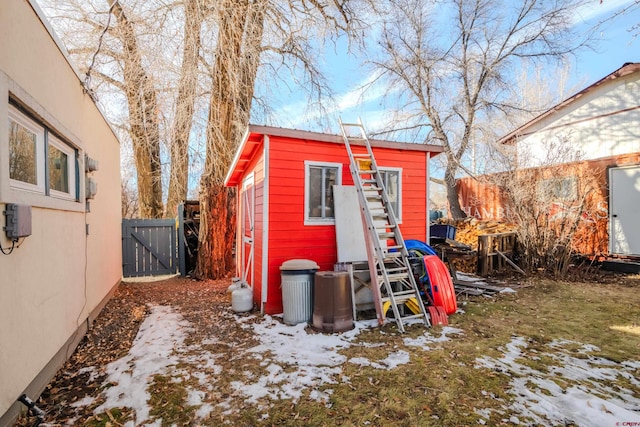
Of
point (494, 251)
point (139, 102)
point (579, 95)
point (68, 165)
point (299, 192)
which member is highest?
point (579, 95)

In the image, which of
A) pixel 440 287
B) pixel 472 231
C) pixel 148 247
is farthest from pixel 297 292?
pixel 472 231

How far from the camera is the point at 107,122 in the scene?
6.00m

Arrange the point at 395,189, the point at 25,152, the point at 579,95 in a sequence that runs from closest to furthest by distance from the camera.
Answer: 1. the point at 25,152
2. the point at 395,189
3. the point at 579,95

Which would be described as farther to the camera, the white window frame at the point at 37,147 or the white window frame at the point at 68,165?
the white window frame at the point at 68,165

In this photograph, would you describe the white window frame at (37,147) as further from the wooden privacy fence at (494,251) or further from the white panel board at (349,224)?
the wooden privacy fence at (494,251)

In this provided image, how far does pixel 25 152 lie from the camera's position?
2824 mm

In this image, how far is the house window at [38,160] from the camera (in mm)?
2621

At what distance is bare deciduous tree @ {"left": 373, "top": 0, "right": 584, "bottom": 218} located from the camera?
12734 millimetres

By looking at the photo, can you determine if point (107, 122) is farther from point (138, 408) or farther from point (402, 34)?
point (402, 34)

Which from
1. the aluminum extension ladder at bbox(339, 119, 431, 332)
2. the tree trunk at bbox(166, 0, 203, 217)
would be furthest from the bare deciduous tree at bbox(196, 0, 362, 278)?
the aluminum extension ladder at bbox(339, 119, 431, 332)

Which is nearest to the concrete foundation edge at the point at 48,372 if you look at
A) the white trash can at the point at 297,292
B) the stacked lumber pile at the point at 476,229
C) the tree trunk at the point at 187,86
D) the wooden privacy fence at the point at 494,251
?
the white trash can at the point at 297,292

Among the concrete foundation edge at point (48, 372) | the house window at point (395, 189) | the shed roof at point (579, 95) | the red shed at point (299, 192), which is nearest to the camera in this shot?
the concrete foundation edge at point (48, 372)

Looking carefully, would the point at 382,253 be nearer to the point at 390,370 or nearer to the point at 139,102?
the point at 390,370

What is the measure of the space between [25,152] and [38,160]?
284 millimetres
